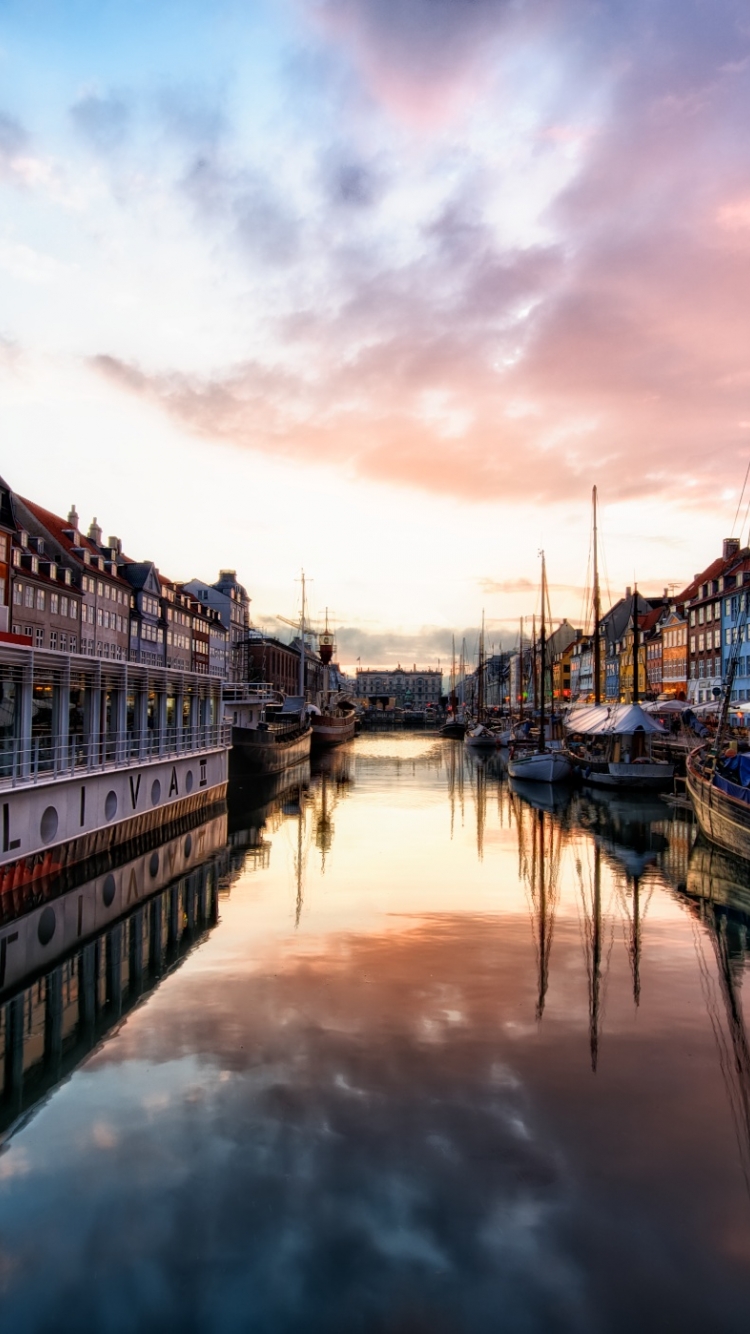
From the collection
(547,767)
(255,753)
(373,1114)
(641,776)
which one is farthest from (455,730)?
(373,1114)

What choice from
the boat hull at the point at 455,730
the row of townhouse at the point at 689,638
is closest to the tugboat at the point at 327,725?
the boat hull at the point at 455,730

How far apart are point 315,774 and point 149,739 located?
4021cm

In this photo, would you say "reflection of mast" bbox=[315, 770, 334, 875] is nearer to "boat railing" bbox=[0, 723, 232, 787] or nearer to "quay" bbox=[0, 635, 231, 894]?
"quay" bbox=[0, 635, 231, 894]

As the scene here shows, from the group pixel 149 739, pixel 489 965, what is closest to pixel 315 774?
pixel 149 739

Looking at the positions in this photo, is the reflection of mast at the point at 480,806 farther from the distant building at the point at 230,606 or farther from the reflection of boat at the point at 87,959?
the distant building at the point at 230,606

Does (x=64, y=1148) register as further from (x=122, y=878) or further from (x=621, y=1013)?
(x=122, y=878)

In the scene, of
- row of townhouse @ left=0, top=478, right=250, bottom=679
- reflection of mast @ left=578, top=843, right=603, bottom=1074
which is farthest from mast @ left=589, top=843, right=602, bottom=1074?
row of townhouse @ left=0, top=478, right=250, bottom=679

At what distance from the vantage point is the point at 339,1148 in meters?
10.4

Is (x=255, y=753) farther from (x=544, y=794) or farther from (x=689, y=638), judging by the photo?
(x=689, y=638)

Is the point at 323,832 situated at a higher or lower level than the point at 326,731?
lower

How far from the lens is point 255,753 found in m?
65.4

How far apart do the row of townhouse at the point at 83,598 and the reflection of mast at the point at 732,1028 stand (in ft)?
112

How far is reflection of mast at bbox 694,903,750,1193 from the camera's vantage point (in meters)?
11.5

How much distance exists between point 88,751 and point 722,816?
2528 cm
